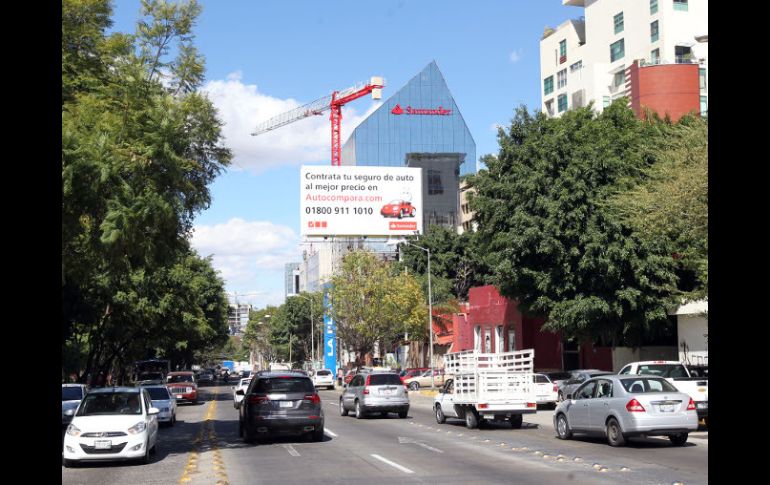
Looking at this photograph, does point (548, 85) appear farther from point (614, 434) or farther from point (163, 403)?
point (614, 434)

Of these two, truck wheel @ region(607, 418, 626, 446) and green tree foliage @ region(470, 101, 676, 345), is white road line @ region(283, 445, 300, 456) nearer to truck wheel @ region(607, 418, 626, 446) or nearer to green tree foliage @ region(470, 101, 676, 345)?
truck wheel @ region(607, 418, 626, 446)

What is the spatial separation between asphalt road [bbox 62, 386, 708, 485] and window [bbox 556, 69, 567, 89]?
5991 cm

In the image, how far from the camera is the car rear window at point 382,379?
31.8 meters

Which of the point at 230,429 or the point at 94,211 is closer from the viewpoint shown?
the point at 94,211

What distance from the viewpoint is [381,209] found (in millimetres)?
75000

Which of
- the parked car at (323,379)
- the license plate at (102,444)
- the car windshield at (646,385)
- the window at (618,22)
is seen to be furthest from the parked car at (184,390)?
the window at (618,22)

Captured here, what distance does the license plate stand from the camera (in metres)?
17.4

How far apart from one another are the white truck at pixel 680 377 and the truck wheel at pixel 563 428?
10.9ft

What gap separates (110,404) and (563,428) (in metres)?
10.6
